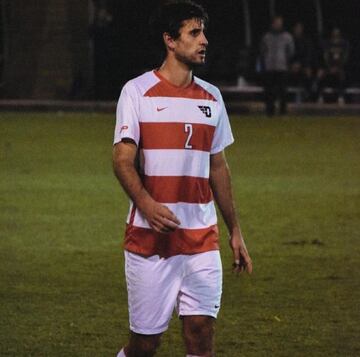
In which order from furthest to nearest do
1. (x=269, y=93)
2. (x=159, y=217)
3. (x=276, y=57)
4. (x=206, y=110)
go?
(x=269, y=93) < (x=276, y=57) < (x=206, y=110) < (x=159, y=217)

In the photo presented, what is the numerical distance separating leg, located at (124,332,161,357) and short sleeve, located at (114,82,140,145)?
2.97 feet

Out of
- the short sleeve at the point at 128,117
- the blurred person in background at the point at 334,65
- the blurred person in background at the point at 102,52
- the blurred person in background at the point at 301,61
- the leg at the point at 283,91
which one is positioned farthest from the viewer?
the blurred person in background at the point at 102,52

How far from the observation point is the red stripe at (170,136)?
256 inches

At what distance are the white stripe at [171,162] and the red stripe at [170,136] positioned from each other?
23 mm

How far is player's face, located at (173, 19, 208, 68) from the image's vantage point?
260 inches

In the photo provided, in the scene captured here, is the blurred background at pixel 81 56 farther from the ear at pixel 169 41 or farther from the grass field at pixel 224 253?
the ear at pixel 169 41

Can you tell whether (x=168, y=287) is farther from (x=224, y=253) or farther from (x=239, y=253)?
(x=224, y=253)

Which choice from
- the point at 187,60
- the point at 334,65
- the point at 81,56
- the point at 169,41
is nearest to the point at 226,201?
the point at 187,60

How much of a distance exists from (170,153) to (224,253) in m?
6.49

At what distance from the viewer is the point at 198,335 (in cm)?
656

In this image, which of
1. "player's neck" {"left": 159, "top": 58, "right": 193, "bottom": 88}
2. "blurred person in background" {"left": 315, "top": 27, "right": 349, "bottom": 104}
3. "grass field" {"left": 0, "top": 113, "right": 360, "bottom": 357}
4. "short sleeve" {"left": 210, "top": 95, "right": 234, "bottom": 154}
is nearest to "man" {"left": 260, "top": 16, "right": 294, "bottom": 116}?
"blurred person in background" {"left": 315, "top": 27, "right": 349, "bottom": 104}

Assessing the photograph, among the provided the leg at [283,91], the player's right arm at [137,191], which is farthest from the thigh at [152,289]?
the leg at [283,91]

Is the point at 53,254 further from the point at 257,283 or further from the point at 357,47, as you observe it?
the point at 357,47

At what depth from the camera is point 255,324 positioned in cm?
963
